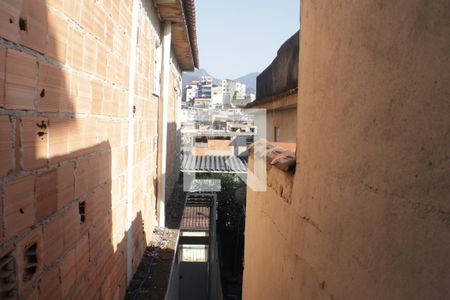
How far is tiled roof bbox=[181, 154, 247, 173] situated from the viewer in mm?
11281

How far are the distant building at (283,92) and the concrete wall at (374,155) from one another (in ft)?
9.11

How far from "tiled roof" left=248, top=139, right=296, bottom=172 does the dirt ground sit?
226cm

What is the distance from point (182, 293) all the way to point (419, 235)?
1120 cm

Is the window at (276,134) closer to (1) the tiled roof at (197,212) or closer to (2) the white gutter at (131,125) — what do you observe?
(2) the white gutter at (131,125)

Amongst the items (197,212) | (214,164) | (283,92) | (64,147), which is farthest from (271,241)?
(197,212)

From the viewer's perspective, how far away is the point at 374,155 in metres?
1.35

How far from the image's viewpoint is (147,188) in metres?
6.34

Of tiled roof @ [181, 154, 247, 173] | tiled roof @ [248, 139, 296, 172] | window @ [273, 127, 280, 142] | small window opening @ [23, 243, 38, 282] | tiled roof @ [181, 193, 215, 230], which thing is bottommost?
tiled roof @ [181, 193, 215, 230]

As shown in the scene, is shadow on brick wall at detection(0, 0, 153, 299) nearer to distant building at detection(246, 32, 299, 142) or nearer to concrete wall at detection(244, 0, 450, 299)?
concrete wall at detection(244, 0, 450, 299)

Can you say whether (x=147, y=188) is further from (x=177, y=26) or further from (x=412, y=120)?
(x=412, y=120)

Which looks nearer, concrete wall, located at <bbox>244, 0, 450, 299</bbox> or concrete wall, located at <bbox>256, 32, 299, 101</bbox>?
concrete wall, located at <bbox>244, 0, 450, 299</bbox>

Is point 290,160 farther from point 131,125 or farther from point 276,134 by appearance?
point 276,134

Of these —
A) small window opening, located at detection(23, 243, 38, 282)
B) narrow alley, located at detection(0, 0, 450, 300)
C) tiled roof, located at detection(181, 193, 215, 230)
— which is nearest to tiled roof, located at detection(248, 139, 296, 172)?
narrow alley, located at detection(0, 0, 450, 300)

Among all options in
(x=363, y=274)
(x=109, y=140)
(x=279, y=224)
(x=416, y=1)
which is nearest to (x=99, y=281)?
(x=109, y=140)
